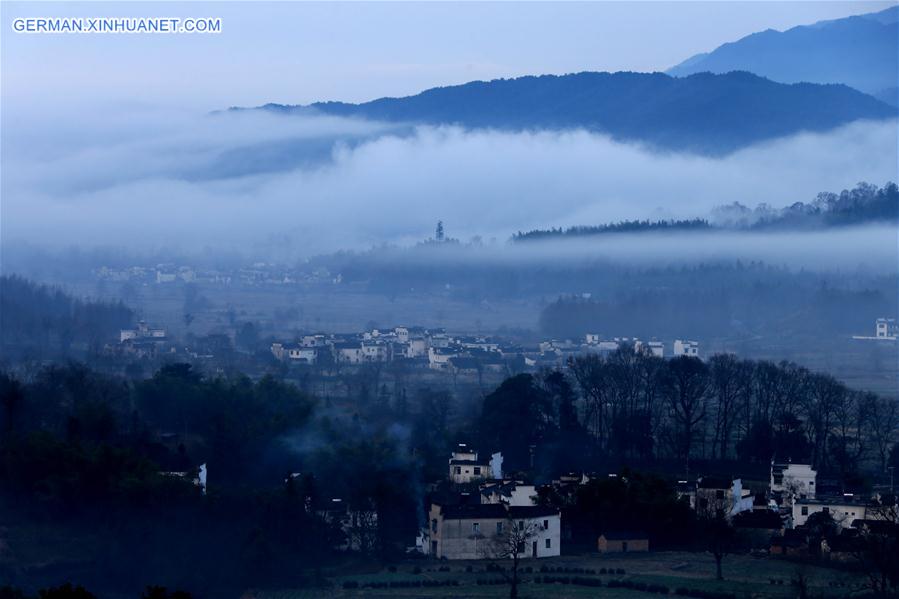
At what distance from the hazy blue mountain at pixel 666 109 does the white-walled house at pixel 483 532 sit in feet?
285

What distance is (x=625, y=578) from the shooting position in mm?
18688

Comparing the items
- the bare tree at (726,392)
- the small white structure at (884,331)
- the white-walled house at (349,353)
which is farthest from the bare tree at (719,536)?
the small white structure at (884,331)

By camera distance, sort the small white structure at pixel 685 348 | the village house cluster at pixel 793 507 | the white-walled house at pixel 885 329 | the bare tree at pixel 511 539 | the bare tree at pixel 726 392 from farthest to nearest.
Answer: the white-walled house at pixel 885 329, the small white structure at pixel 685 348, the bare tree at pixel 726 392, the village house cluster at pixel 793 507, the bare tree at pixel 511 539

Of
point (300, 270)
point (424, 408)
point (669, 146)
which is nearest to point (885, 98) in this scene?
point (669, 146)

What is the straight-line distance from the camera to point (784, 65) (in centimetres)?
13825

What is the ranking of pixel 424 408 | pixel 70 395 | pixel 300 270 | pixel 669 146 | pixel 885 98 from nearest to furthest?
pixel 70 395
pixel 424 408
pixel 300 270
pixel 669 146
pixel 885 98

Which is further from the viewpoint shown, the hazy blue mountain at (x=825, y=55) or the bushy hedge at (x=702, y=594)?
the hazy blue mountain at (x=825, y=55)

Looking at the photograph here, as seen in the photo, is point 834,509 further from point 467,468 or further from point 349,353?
point 349,353

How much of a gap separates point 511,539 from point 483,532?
23.3 inches

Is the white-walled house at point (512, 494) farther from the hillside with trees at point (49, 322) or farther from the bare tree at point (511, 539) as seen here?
the hillside with trees at point (49, 322)

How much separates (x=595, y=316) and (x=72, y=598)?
145 feet

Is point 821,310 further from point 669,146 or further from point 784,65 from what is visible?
point 784,65

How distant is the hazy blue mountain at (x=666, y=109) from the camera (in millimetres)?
109062

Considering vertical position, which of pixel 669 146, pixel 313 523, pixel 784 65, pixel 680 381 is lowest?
pixel 313 523
